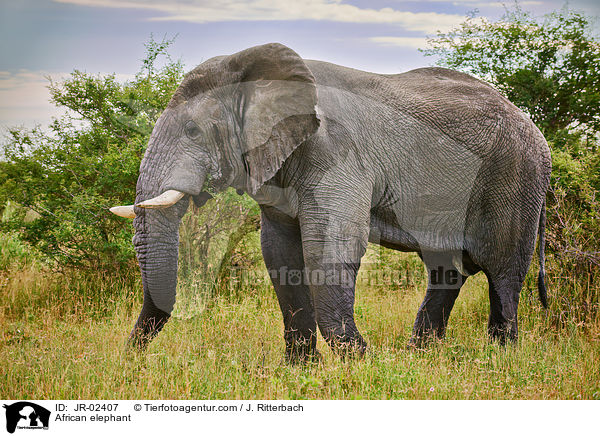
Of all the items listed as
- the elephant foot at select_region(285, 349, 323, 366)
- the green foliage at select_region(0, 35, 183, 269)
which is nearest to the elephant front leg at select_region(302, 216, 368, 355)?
the elephant foot at select_region(285, 349, 323, 366)

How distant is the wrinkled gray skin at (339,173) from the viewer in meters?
3.89

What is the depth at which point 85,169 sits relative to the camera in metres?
7.16

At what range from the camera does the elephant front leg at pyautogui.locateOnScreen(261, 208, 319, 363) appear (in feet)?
15.1

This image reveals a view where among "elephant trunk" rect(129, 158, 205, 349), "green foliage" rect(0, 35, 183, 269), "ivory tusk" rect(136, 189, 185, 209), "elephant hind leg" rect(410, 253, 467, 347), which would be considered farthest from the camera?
"green foliage" rect(0, 35, 183, 269)

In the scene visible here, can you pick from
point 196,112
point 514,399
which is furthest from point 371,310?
point 196,112

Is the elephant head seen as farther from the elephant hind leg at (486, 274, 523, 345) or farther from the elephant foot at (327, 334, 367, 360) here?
the elephant hind leg at (486, 274, 523, 345)

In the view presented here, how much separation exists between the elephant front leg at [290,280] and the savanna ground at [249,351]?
19 centimetres

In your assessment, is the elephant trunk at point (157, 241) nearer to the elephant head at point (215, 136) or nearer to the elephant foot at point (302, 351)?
the elephant head at point (215, 136)

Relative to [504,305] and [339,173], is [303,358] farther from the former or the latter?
[504,305]

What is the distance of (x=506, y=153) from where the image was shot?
4688 mm

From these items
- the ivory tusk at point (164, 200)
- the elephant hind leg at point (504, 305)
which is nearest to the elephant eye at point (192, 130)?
the ivory tusk at point (164, 200)
